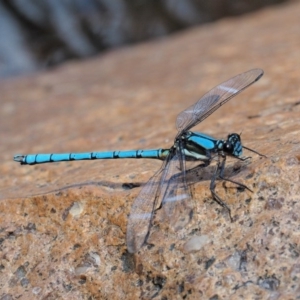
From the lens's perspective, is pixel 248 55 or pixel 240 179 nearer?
pixel 240 179

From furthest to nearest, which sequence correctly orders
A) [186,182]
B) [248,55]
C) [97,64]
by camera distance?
[97,64] < [248,55] < [186,182]

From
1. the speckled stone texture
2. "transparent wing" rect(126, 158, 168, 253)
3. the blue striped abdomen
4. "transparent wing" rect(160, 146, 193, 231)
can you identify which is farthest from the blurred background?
"transparent wing" rect(126, 158, 168, 253)

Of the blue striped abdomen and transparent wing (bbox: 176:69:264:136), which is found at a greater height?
transparent wing (bbox: 176:69:264:136)

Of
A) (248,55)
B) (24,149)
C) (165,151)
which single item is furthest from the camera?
(248,55)

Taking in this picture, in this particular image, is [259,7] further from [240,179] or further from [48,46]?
[240,179]

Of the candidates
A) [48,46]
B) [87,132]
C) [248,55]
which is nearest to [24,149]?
[87,132]

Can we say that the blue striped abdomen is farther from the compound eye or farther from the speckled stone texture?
the compound eye
